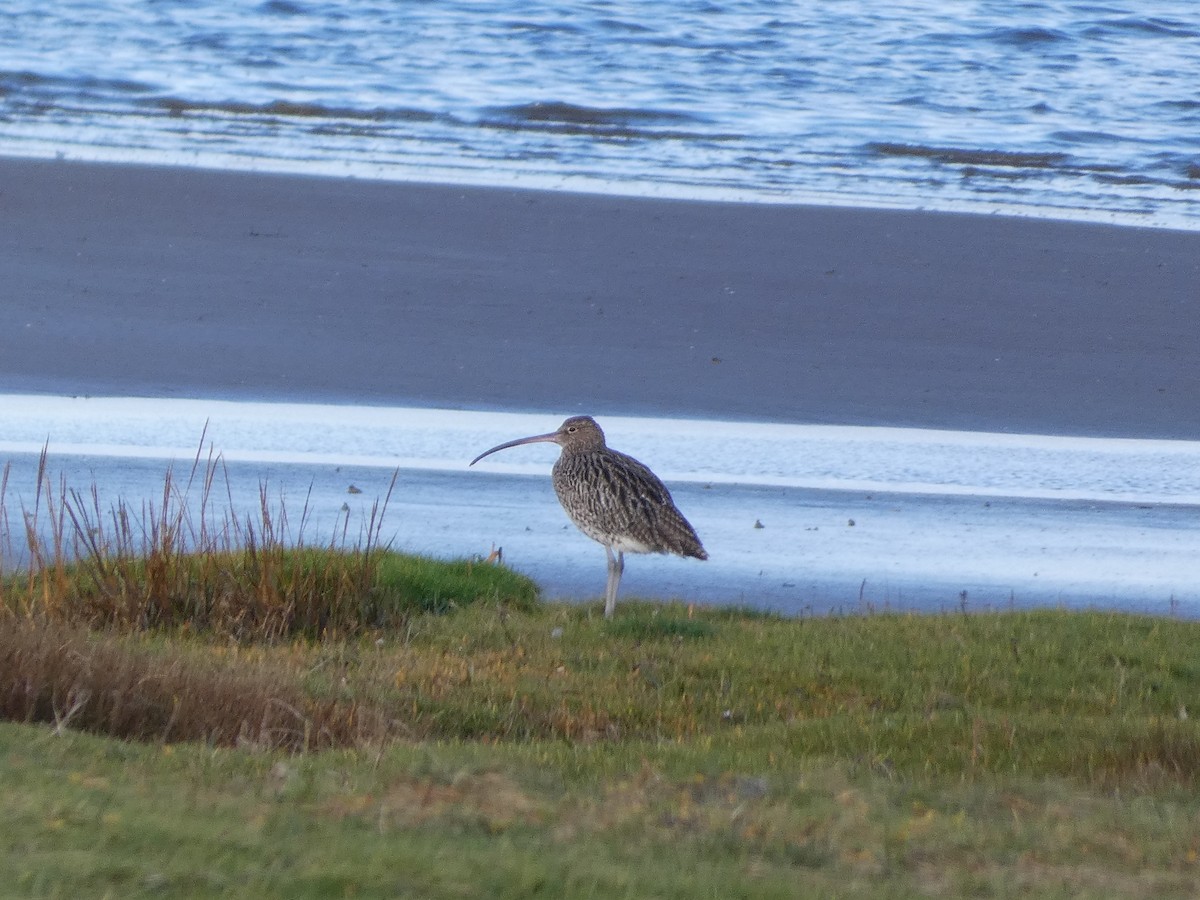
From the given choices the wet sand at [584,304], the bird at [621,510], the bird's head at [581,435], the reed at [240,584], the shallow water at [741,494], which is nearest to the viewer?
the reed at [240,584]

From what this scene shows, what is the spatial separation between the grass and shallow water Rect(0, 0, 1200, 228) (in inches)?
491

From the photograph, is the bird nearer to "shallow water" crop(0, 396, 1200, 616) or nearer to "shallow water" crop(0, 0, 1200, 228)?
"shallow water" crop(0, 396, 1200, 616)

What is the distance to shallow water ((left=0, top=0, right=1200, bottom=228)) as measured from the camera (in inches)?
862

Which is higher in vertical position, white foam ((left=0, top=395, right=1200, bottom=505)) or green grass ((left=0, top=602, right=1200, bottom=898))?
green grass ((left=0, top=602, right=1200, bottom=898))

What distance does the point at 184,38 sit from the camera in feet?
95.9

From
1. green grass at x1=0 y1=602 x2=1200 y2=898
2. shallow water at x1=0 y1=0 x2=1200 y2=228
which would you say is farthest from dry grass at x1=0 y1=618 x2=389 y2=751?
shallow water at x1=0 y1=0 x2=1200 y2=228

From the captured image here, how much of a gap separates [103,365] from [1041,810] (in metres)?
9.37

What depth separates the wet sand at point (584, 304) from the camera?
13406mm

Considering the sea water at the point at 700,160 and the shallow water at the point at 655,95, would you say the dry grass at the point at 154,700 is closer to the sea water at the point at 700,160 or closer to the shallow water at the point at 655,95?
the sea water at the point at 700,160

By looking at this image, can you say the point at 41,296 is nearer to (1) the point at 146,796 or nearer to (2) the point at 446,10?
(1) the point at 146,796

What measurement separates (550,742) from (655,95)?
21.7 metres

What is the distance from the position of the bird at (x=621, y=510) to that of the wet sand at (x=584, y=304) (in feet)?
13.6

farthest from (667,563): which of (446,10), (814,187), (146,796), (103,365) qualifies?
(446,10)

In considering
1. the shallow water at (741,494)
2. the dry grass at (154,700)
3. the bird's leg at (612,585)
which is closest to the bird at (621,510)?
the bird's leg at (612,585)
